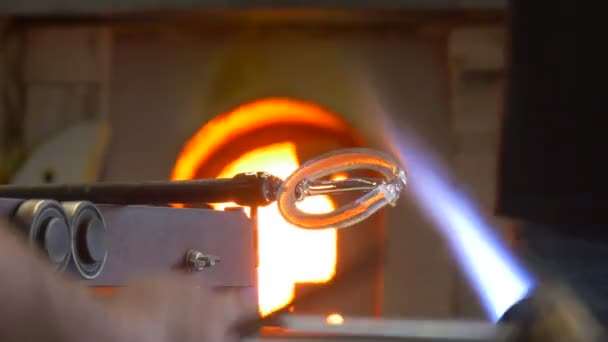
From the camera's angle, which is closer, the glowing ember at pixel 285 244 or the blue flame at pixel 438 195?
the blue flame at pixel 438 195

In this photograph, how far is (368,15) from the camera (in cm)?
183

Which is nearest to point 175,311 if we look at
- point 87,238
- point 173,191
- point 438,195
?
point 87,238

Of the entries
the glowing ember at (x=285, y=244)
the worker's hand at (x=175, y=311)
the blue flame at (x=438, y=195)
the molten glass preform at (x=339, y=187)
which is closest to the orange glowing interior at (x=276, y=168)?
the glowing ember at (x=285, y=244)

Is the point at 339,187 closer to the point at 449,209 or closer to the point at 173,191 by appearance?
the point at 173,191

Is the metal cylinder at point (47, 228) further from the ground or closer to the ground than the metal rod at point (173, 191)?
closer to the ground

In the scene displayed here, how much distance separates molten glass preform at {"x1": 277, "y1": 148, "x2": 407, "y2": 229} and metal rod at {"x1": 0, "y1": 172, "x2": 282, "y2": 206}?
0.6 inches

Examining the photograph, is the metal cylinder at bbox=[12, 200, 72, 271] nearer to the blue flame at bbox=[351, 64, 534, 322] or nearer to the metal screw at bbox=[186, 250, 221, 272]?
the metal screw at bbox=[186, 250, 221, 272]

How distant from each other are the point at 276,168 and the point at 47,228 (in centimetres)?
166

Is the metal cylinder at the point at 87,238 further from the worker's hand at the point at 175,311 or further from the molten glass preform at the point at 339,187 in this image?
the molten glass preform at the point at 339,187

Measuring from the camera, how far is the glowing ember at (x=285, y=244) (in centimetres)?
194

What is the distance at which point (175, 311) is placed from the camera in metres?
0.36

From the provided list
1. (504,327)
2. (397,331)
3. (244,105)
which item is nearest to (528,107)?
(397,331)

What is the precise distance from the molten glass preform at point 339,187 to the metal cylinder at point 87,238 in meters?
0.18

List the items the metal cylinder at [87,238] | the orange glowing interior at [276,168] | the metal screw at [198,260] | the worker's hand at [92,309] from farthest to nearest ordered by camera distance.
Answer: the orange glowing interior at [276,168]
the metal screw at [198,260]
the metal cylinder at [87,238]
the worker's hand at [92,309]
